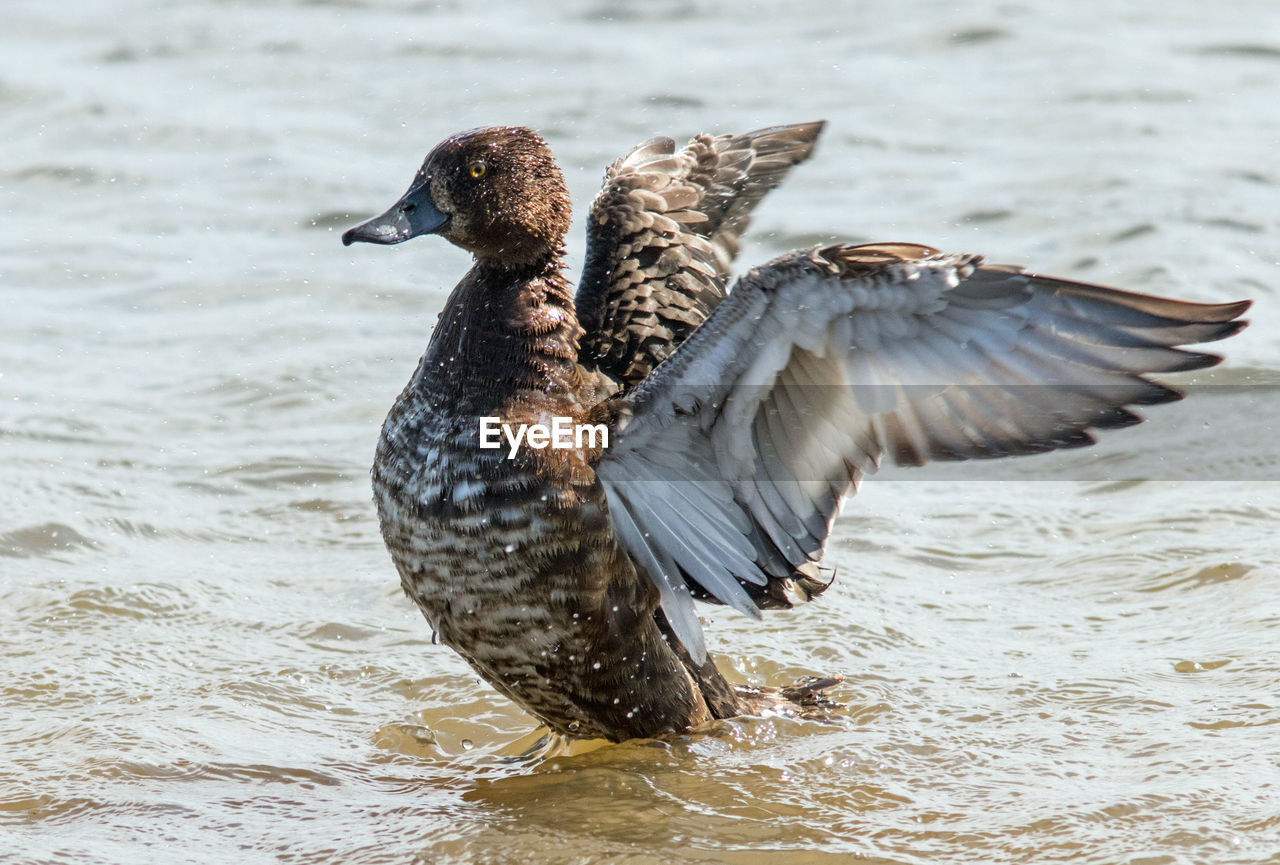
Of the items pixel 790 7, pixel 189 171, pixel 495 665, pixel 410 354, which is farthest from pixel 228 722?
pixel 790 7

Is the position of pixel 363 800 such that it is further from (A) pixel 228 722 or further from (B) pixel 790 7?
(B) pixel 790 7

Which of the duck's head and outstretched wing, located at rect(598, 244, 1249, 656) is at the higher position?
the duck's head

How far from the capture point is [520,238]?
483 cm

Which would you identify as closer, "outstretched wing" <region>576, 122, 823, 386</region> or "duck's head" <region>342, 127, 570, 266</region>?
"duck's head" <region>342, 127, 570, 266</region>

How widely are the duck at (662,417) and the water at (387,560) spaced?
0.49 m

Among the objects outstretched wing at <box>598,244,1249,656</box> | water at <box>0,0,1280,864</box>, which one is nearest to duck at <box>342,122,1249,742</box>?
outstretched wing at <box>598,244,1249,656</box>

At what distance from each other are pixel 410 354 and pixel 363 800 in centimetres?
395

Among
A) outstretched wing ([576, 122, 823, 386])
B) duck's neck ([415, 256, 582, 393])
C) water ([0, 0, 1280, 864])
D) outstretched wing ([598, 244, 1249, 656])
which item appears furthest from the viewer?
outstretched wing ([576, 122, 823, 386])

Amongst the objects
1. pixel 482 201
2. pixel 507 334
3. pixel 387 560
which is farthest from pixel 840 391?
pixel 387 560

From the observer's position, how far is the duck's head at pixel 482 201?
4.74m

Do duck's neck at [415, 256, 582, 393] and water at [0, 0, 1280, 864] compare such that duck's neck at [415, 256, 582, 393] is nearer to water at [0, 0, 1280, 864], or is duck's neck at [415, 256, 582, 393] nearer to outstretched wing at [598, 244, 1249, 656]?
outstretched wing at [598, 244, 1249, 656]

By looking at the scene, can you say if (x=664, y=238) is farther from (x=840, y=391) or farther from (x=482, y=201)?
(x=840, y=391)

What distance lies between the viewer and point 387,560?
6461 mm

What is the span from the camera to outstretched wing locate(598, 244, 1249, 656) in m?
3.94
